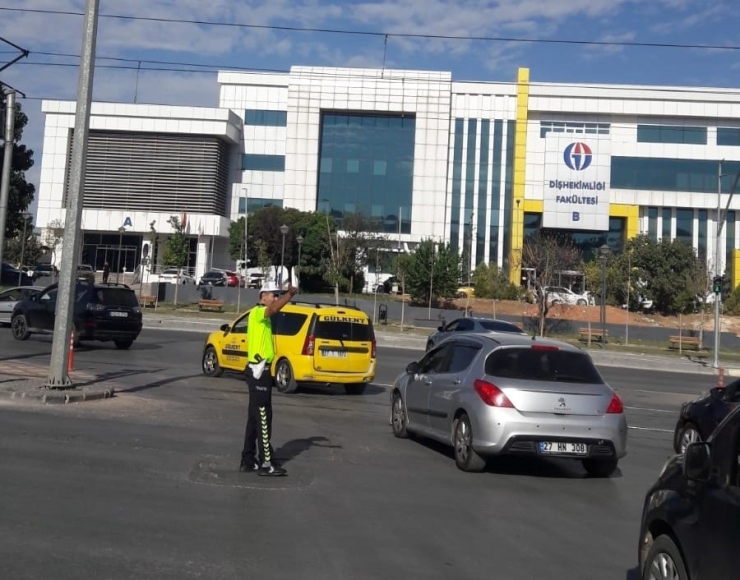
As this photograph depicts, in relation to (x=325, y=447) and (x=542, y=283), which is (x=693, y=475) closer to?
(x=325, y=447)

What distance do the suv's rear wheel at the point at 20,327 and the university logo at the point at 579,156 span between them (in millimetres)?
55089

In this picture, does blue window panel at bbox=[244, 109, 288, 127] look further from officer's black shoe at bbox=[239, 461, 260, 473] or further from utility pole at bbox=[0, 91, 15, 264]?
officer's black shoe at bbox=[239, 461, 260, 473]

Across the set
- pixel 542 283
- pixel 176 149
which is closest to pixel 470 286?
pixel 542 283

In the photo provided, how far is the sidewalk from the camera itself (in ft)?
117

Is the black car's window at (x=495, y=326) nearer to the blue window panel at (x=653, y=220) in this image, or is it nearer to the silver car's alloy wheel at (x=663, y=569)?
the silver car's alloy wheel at (x=663, y=569)

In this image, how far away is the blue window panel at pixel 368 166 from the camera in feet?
247

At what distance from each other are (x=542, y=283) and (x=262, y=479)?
4214 cm

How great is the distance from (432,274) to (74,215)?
4041cm

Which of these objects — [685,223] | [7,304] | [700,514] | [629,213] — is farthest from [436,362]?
[685,223]

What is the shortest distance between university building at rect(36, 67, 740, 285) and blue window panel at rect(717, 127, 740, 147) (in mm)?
127

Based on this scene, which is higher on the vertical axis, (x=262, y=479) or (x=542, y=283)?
(x=542, y=283)

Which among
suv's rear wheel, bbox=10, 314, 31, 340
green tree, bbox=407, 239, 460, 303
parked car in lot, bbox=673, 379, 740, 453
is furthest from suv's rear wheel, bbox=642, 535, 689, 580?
green tree, bbox=407, 239, 460, 303

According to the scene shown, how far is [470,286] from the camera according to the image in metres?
63.6

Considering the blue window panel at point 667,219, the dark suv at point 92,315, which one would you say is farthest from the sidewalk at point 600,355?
the blue window panel at point 667,219
